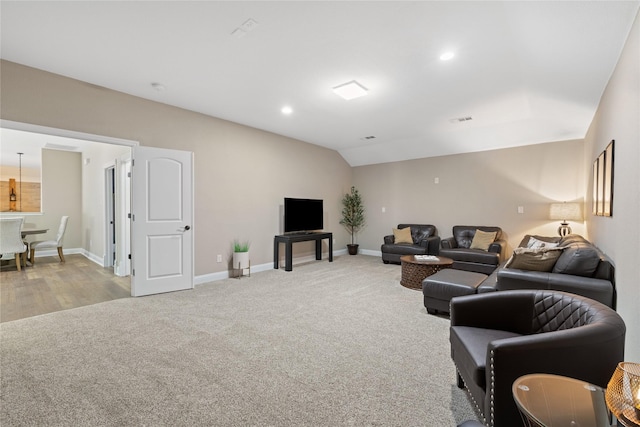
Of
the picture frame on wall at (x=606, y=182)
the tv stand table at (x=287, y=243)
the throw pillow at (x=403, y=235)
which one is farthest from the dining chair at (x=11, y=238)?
the picture frame on wall at (x=606, y=182)

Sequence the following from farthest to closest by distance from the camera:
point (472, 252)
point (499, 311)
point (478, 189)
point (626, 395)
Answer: point (478, 189) → point (472, 252) → point (499, 311) → point (626, 395)

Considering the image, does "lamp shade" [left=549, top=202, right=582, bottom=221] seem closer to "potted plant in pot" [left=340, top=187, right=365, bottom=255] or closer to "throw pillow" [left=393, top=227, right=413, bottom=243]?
"throw pillow" [left=393, top=227, right=413, bottom=243]

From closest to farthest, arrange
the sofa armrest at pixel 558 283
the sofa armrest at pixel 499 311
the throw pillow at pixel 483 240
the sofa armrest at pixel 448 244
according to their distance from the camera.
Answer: the sofa armrest at pixel 499 311 → the sofa armrest at pixel 558 283 → the throw pillow at pixel 483 240 → the sofa armrest at pixel 448 244

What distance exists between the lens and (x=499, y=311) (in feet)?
6.37

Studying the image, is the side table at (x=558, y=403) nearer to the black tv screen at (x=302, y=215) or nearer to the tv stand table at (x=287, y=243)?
the tv stand table at (x=287, y=243)

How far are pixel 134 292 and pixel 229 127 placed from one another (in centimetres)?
296

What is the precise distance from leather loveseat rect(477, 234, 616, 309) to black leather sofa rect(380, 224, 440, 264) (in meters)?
3.09

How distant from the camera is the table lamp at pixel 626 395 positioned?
869 mm

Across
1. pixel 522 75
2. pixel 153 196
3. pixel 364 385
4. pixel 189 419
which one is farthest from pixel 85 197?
pixel 522 75

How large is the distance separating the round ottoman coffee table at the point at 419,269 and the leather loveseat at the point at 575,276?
4.27 ft

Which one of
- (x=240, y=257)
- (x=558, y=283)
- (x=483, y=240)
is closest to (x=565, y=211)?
(x=483, y=240)

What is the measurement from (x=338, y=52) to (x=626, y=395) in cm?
299

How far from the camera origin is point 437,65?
3.08 meters

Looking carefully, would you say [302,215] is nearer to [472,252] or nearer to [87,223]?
[472,252]
